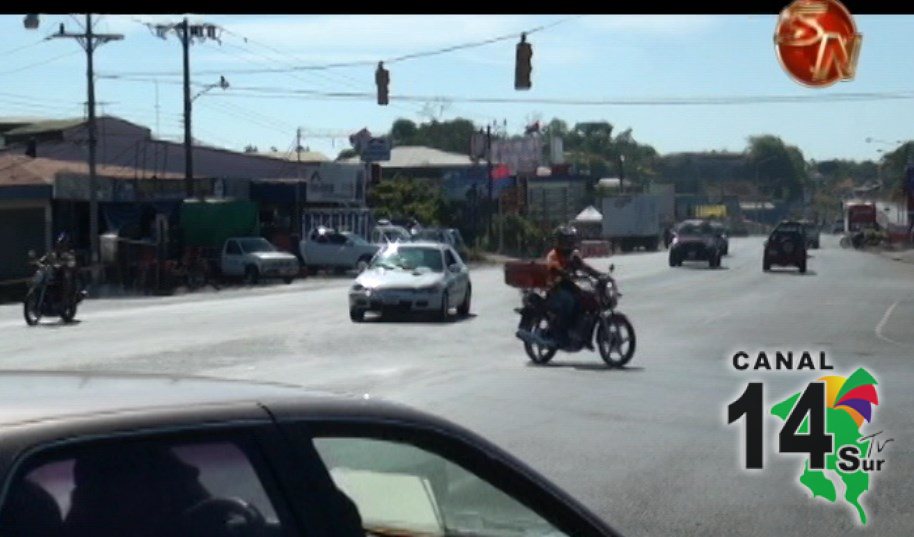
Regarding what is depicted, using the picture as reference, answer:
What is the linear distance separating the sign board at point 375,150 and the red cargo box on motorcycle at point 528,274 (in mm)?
46823

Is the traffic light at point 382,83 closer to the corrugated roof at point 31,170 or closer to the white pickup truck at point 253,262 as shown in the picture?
the white pickup truck at point 253,262

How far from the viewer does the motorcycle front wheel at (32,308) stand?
91.0ft

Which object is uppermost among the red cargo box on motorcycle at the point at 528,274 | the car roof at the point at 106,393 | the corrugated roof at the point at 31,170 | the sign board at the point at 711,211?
the corrugated roof at the point at 31,170

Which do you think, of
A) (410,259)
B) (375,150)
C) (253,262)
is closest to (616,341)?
(410,259)

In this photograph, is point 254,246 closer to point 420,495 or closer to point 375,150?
point 375,150

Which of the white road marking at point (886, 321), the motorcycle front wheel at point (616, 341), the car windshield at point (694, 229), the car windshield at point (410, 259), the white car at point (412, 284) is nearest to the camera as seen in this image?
the motorcycle front wheel at point (616, 341)

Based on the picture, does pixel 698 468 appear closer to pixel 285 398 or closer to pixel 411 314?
pixel 285 398

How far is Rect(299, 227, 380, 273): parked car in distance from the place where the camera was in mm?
53250

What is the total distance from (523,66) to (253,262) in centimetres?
2015

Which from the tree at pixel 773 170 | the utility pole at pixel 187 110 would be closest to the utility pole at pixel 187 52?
the utility pole at pixel 187 110

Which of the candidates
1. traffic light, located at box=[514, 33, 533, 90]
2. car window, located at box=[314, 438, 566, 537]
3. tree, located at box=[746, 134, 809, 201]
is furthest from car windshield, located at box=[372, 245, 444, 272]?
tree, located at box=[746, 134, 809, 201]

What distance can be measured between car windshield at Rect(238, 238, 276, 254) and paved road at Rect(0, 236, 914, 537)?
339 inches

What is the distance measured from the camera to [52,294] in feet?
92.3

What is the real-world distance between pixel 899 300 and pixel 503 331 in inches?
520
